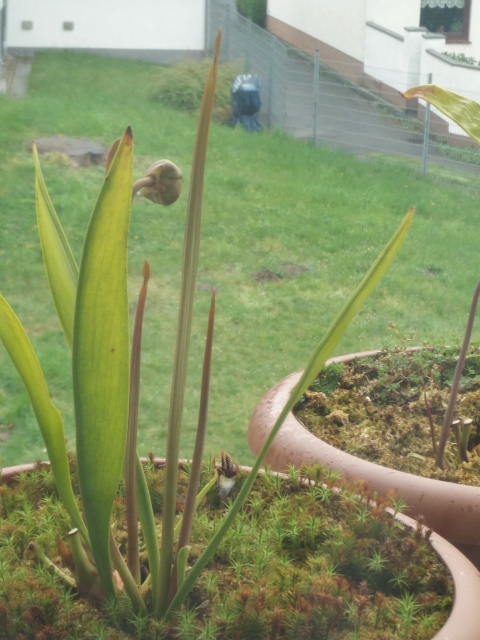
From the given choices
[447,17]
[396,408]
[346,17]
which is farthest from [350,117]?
[396,408]

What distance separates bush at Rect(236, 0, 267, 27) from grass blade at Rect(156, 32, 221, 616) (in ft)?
57.3

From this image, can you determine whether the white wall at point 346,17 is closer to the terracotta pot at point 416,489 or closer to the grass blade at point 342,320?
the terracotta pot at point 416,489

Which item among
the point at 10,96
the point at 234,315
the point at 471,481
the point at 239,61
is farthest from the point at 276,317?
the point at 239,61

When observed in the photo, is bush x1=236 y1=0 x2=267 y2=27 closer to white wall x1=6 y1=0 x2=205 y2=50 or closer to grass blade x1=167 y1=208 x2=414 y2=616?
white wall x1=6 y1=0 x2=205 y2=50

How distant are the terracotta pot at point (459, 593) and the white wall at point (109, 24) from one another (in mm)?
13548

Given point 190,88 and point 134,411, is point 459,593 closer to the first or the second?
point 134,411

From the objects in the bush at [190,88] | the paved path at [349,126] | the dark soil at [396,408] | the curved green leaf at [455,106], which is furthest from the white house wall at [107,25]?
the curved green leaf at [455,106]

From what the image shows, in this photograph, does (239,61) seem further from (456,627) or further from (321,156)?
(456,627)

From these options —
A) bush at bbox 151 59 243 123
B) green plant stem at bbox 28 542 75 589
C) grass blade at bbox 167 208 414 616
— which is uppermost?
grass blade at bbox 167 208 414 616

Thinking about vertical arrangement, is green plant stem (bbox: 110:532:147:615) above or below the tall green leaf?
below

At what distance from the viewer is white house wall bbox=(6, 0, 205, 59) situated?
13.9 meters

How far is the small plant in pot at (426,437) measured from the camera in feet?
5.37

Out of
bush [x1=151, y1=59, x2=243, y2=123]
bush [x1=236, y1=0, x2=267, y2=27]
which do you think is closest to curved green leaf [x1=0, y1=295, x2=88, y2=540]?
bush [x1=151, y1=59, x2=243, y2=123]

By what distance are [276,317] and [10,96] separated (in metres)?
6.14
